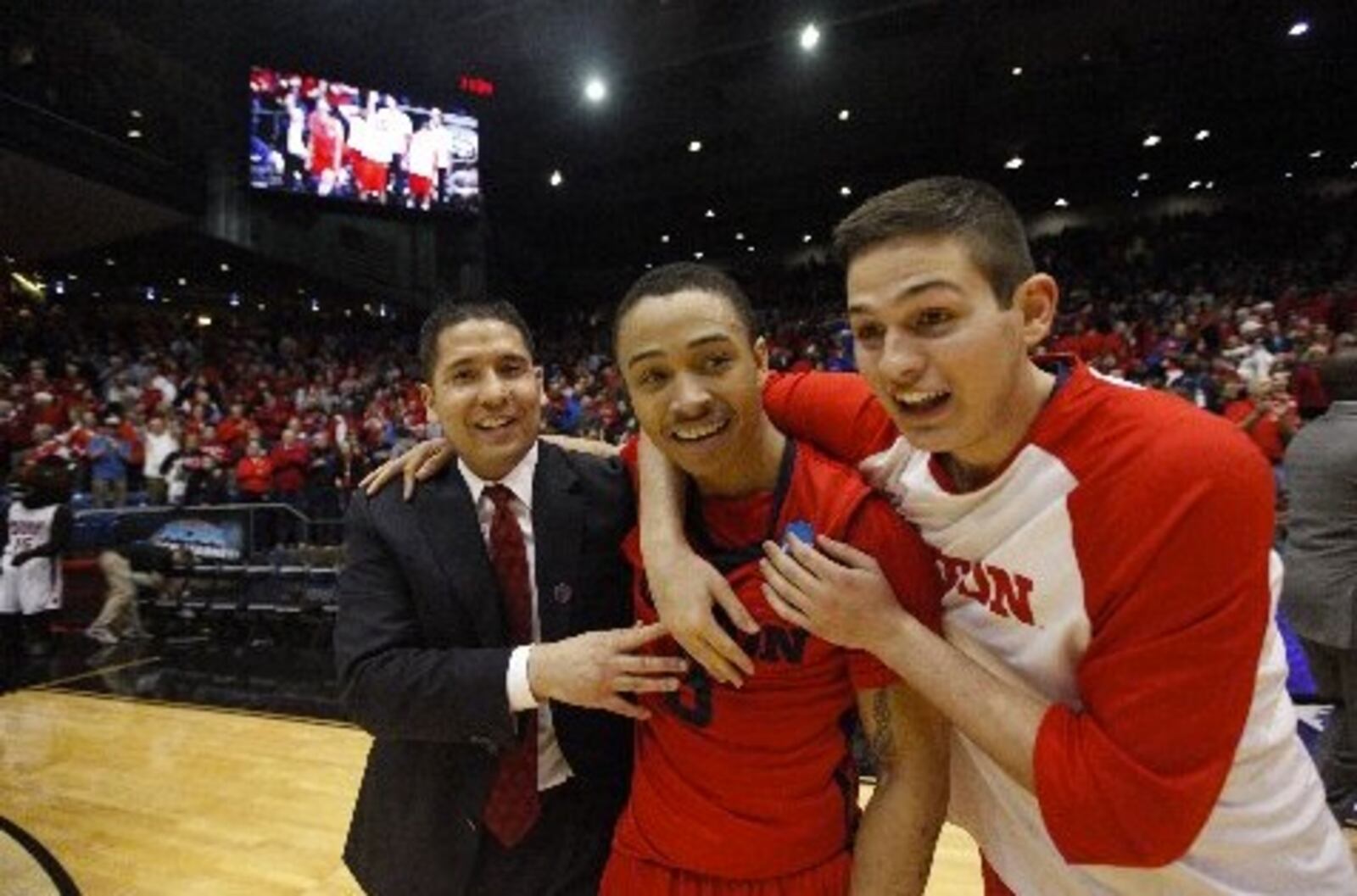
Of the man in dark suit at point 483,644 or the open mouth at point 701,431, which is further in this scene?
the man in dark suit at point 483,644

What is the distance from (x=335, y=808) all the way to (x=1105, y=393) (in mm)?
4015

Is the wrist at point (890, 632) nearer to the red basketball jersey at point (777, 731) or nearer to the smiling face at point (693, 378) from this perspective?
the red basketball jersey at point (777, 731)

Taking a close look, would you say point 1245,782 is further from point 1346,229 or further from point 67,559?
point 1346,229

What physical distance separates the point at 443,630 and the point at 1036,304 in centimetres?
108

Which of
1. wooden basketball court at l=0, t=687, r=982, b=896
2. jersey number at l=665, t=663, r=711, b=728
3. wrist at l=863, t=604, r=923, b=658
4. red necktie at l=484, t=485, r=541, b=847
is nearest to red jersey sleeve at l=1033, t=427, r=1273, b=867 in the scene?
wrist at l=863, t=604, r=923, b=658

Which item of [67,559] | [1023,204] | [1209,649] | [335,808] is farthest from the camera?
[1023,204]

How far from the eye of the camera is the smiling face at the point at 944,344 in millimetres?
1251

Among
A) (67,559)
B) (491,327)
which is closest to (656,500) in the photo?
(491,327)

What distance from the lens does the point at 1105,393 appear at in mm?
1273

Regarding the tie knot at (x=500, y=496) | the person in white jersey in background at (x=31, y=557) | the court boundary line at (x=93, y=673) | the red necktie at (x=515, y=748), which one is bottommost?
the court boundary line at (x=93, y=673)

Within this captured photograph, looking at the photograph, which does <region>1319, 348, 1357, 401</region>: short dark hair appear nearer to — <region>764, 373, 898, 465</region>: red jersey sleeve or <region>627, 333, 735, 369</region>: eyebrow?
<region>764, 373, 898, 465</region>: red jersey sleeve

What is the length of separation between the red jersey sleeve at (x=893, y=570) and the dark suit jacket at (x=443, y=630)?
1.56 ft

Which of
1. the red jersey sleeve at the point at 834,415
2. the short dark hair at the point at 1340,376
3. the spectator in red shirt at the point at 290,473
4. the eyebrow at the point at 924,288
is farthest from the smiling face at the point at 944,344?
the spectator in red shirt at the point at 290,473

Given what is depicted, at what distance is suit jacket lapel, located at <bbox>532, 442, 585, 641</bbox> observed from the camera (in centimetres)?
164
